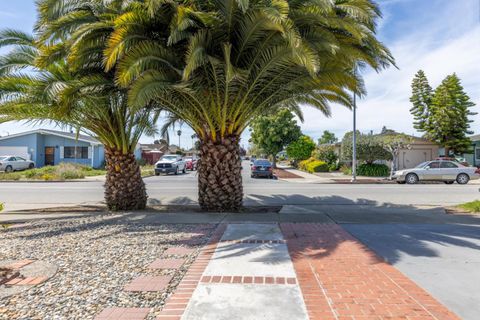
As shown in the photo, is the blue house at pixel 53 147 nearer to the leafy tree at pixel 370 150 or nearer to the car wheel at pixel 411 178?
the leafy tree at pixel 370 150

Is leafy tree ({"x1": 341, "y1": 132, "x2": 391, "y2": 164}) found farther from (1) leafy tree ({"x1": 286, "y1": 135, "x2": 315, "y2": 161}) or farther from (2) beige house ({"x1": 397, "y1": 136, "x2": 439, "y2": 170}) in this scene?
(1) leafy tree ({"x1": 286, "y1": 135, "x2": 315, "y2": 161})

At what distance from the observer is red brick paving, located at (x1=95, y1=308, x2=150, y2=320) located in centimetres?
321

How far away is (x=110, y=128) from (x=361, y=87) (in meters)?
7.41

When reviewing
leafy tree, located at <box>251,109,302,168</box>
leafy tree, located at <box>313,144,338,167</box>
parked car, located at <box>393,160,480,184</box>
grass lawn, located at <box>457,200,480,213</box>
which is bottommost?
grass lawn, located at <box>457,200,480,213</box>

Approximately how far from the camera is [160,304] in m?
3.54

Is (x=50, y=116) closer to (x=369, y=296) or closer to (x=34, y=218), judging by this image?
(x=34, y=218)

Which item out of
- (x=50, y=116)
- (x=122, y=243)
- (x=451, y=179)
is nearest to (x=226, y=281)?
A: (x=122, y=243)

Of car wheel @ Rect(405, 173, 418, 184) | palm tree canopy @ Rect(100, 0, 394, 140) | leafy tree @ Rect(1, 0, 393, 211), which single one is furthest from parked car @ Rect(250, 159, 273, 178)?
palm tree canopy @ Rect(100, 0, 394, 140)

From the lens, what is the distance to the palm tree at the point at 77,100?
7941 millimetres

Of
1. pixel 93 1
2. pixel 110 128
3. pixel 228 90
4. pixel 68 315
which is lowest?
pixel 68 315

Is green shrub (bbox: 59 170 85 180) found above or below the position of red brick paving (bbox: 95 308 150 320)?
above

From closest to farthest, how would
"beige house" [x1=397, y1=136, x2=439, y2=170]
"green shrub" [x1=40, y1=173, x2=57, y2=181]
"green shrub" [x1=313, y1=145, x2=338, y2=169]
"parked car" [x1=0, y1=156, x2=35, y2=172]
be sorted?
"green shrub" [x1=40, y1=173, x2=57, y2=181]
"parked car" [x1=0, y1=156, x2=35, y2=172]
"beige house" [x1=397, y1=136, x2=439, y2=170]
"green shrub" [x1=313, y1=145, x2=338, y2=169]

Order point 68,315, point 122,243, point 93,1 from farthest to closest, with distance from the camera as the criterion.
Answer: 1. point 93,1
2. point 122,243
3. point 68,315

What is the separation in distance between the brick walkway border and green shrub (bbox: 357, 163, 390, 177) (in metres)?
23.3
